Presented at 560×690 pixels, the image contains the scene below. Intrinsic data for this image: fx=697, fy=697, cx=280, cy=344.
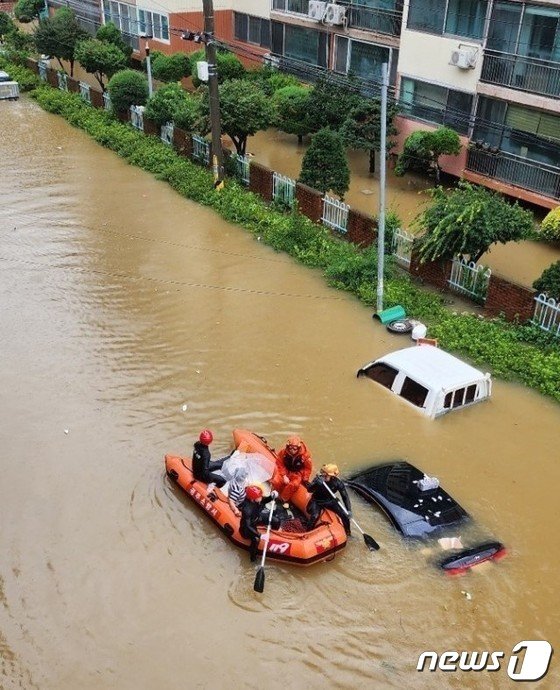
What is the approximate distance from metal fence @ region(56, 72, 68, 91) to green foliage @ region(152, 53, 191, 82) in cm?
408

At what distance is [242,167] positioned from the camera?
2027cm

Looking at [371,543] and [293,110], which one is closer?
[371,543]

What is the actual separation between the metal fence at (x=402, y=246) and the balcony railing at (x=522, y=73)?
6.18 m

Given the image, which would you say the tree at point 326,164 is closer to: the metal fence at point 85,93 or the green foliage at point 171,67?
the green foliage at point 171,67

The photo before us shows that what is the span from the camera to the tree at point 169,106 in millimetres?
21953

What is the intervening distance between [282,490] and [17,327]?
7.51 meters

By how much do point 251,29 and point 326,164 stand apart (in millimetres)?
15794

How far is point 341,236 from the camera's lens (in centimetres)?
1719

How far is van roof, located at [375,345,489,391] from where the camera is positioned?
1098 centimetres

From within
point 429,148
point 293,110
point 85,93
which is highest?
point 293,110

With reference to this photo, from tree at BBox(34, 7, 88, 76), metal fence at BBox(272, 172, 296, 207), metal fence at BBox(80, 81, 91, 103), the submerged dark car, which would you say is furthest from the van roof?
tree at BBox(34, 7, 88, 76)

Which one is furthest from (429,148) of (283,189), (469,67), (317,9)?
(317,9)

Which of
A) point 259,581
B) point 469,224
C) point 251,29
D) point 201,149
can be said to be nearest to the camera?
point 259,581

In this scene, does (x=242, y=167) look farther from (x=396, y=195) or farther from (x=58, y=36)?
(x=58, y=36)
